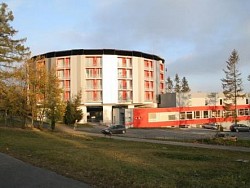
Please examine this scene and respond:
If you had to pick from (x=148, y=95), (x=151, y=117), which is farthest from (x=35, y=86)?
(x=148, y=95)

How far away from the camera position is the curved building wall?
102 metres

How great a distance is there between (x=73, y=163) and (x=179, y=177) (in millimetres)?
4420

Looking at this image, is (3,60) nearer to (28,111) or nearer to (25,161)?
(28,111)

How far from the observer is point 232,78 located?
8731 cm

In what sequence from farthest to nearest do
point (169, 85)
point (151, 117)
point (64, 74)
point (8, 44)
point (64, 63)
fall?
point (169, 85) < point (64, 63) < point (64, 74) < point (151, 117) < point (8, 44)

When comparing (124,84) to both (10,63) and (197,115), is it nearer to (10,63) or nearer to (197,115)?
(197,115)

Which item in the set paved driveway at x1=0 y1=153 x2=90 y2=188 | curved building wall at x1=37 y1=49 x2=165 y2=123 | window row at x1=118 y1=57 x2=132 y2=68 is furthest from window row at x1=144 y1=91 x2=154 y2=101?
paved driveway at x1=0 y1=153 x2=90 y2=188

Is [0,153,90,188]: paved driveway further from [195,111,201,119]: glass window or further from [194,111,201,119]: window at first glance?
[195,111,201,119]: glass window

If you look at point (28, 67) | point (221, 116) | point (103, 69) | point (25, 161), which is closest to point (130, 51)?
point (103, 69)

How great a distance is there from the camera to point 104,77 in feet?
336

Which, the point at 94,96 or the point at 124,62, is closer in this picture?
the point at 94,96

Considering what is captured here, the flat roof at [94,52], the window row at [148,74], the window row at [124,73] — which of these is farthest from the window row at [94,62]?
the window row at [148,74]

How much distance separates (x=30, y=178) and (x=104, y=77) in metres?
92.3

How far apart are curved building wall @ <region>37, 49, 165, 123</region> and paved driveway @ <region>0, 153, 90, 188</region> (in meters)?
86.9
